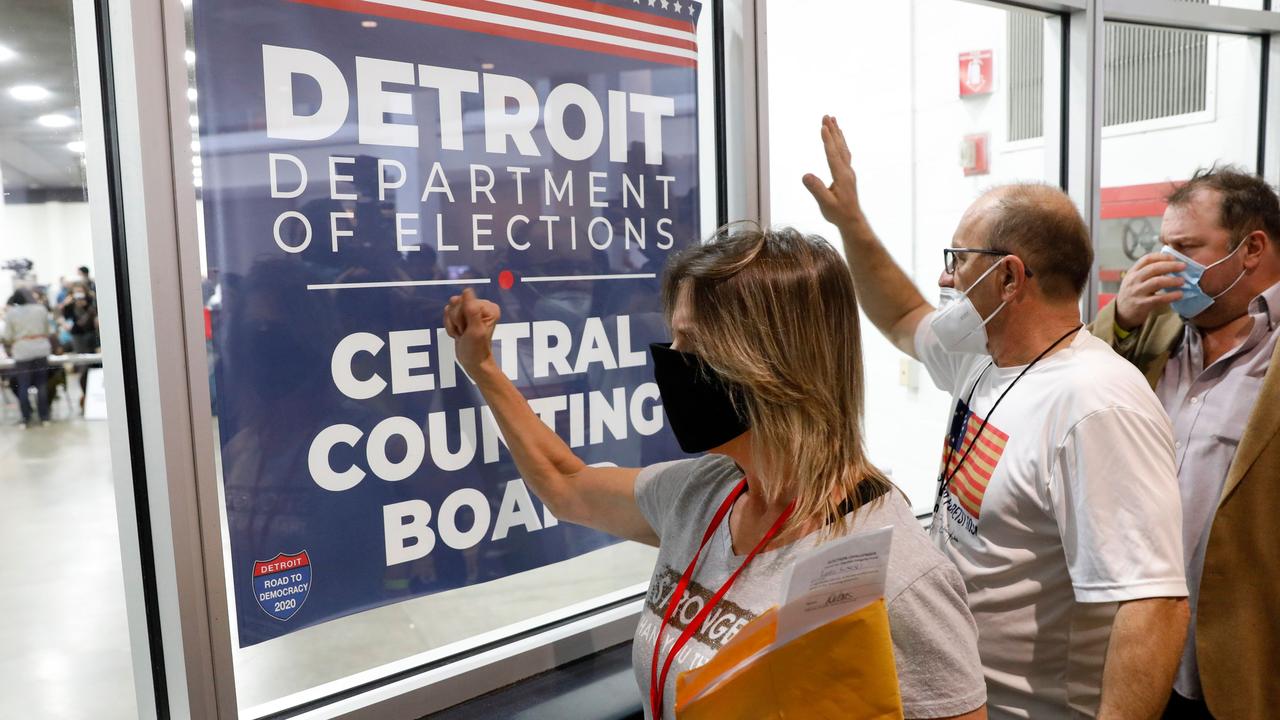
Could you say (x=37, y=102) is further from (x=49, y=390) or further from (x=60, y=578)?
(x=60, y=578)

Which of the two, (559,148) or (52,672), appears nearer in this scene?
(52,672)

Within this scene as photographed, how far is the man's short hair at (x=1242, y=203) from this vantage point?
2.02m

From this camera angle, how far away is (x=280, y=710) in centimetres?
151

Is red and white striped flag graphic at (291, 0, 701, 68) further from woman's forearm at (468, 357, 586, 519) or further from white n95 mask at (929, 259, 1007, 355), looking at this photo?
white n95 mask at (929, 259, 1007, 355)

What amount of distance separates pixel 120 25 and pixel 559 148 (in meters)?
0.75

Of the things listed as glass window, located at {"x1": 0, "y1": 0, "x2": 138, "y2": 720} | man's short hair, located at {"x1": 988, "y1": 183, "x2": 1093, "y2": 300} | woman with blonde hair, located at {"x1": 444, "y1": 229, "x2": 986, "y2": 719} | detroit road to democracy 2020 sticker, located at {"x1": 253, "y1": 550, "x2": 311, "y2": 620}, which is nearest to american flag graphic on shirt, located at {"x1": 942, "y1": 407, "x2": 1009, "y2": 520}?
man's short hair, located at {"x1": 988, "y1": 183, "x2": 1093, "y2": 300}

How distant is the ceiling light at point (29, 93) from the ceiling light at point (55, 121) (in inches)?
1.0

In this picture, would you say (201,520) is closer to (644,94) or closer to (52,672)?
(52,672)

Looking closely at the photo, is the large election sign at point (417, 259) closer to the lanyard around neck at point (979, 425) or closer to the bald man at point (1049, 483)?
the bald man at point (1049, 483)

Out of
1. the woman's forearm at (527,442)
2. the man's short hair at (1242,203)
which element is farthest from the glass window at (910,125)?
the woman's forearm at (527,442)

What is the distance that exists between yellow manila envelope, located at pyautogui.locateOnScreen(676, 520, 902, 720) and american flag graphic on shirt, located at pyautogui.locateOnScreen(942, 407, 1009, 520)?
31.1 inches

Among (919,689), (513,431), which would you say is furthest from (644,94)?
(919,689)

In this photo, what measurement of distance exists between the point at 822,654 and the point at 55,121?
51.7 inches

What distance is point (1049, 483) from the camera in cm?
148
